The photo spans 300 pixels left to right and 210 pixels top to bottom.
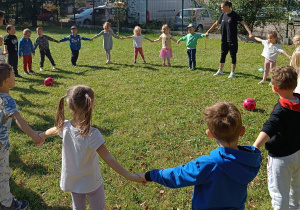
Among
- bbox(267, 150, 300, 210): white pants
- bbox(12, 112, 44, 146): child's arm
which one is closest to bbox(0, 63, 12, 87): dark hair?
bbox(12, 112, 44, 146): child's arm

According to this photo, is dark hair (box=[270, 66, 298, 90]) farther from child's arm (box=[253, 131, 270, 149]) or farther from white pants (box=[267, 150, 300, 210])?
white pants (box=[267, 150, 300, 210])

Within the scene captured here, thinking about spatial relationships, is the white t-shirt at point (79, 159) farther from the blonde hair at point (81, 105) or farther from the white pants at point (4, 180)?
the white pants at point (4, 180)

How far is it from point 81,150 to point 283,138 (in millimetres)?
2029

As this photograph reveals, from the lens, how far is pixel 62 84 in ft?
31.0

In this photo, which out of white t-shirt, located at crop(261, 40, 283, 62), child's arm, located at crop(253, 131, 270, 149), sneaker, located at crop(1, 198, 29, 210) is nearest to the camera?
child's arm, located at crop(253, 131, 270, 149)

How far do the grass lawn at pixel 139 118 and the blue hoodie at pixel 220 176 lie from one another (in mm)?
1692

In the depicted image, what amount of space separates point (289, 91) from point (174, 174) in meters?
1.69

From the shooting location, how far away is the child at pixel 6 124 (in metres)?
3.30

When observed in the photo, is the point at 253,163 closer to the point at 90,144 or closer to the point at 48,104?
the point at 90,144

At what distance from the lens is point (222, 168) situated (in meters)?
2.20

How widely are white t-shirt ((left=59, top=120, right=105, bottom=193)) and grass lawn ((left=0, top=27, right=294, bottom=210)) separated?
116cm

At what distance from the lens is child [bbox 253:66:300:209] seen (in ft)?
10.1

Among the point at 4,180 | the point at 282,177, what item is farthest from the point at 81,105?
the point at 282,177

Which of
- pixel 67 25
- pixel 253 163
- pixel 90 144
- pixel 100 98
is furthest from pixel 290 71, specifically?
pixel 67 25
